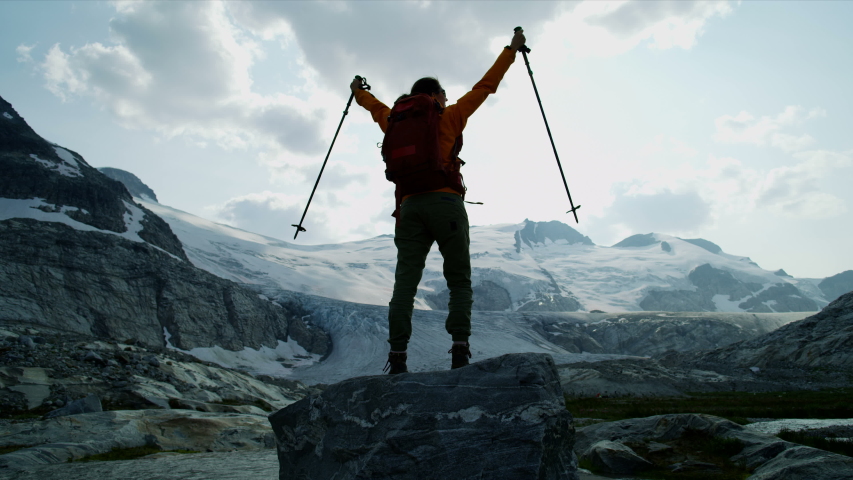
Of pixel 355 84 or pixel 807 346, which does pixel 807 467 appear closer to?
pixel 355 84

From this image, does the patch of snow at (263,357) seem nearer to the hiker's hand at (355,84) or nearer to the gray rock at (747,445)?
the gray rock at (747,445)

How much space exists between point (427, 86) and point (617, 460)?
4592mm

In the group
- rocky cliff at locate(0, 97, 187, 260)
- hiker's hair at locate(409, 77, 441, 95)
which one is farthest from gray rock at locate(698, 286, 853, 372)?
rocky cliff at locate(0, 97, 187, 260)

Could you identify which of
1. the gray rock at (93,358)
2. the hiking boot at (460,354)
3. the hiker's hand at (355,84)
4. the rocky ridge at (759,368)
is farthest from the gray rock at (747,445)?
the gray rock at (93,358)

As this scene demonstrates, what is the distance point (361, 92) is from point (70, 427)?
8643 mm

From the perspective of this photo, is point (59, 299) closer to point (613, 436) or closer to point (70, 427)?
point (70, 427)

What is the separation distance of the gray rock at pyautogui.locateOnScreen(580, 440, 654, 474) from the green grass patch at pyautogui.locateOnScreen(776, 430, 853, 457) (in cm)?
192

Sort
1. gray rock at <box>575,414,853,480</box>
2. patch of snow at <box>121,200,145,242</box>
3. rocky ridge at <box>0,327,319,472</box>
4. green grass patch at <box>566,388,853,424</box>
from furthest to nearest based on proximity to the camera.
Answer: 1. patch of snow at <box>121,200,145,242</box>
2. green grass patch at <box>566,388,853,424</box>
3. rocky ridge at <box>0,327,319,472</box>
4. gray rock at <box>575,414,853,480</box>

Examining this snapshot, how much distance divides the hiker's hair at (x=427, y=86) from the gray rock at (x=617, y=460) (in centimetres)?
444

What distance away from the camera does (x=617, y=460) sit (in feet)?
18.6

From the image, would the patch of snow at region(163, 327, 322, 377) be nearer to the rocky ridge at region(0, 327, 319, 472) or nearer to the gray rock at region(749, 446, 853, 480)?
the rocky ridge at region(0, 327, 319, 472)

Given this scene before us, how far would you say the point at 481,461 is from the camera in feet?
11.4

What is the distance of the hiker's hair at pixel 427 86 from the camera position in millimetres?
5500

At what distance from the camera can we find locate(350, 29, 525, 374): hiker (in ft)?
15.9
